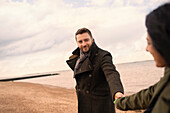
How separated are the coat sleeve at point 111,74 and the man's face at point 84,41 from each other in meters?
0.35

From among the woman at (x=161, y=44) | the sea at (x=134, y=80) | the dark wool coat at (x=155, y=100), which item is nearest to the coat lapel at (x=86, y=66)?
the dark wool coat at (x=155, y=100)

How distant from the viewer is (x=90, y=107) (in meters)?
3.16

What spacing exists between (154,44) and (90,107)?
85.4 inches

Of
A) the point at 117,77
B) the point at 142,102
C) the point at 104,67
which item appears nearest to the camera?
the point at 142,102

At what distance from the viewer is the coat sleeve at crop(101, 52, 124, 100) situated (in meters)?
2.55

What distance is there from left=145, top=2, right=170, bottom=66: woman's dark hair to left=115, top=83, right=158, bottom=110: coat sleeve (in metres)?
0.61

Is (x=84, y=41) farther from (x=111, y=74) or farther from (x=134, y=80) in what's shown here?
(x=134, y=80)

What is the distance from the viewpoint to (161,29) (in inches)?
46.3

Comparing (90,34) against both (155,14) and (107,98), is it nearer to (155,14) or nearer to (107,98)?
(107,98)

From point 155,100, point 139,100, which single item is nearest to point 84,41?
point 139,100

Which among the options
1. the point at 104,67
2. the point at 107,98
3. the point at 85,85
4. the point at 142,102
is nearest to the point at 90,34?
the point at 104,67

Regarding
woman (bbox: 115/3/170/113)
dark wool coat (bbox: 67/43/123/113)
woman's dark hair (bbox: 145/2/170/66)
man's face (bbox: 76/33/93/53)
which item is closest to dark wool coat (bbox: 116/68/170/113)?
woman (bbox: 115/3/170/113)

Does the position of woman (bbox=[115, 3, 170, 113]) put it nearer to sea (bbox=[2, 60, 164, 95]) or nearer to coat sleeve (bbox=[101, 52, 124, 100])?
coat sleeve (bbox=[101, 52, 124, 100])

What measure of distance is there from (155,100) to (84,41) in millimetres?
1908
